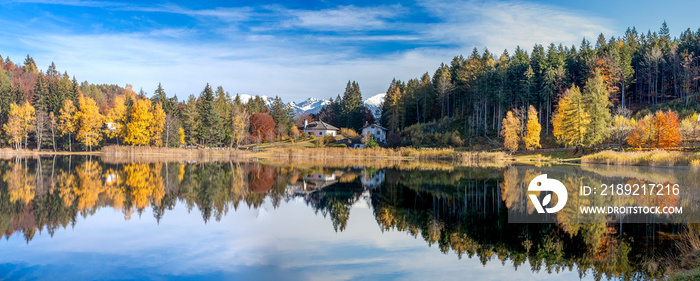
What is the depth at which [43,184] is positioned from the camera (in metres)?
24.3

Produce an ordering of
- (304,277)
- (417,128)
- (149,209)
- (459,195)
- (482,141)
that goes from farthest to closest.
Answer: (417,128), (482,141), (459,195), (149,209), (304,277)

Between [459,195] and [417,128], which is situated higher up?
[417,128]

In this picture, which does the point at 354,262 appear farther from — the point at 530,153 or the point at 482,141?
the point at 482,141

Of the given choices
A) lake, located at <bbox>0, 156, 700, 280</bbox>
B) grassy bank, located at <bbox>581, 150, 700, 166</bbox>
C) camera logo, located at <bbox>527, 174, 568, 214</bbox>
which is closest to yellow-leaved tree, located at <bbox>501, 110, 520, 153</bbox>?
grassy bank, located at <bbox>581, 150, 700, 166</bbox>

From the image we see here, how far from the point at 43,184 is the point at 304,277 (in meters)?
21.6

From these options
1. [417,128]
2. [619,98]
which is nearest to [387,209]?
[417,128]

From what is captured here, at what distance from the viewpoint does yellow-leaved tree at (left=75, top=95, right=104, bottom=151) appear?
2881 inches

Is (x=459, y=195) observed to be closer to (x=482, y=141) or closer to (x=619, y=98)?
(x=482, y=141)

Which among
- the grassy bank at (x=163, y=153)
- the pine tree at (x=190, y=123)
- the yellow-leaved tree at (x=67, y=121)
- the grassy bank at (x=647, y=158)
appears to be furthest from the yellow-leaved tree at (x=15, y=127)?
the grassy bank at (x=647, y=158)

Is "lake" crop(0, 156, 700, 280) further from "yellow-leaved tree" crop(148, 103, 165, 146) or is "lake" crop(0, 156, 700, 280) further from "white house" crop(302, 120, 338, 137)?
"white house" crop(302, 120, 338, 137)

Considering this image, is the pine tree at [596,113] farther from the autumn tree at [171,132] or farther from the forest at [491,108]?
the autumn tree at [171,132]

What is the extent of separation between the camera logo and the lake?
3.79 ft

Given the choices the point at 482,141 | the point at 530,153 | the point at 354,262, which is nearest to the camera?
the point at 354,262

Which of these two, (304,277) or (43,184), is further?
(43,184)
